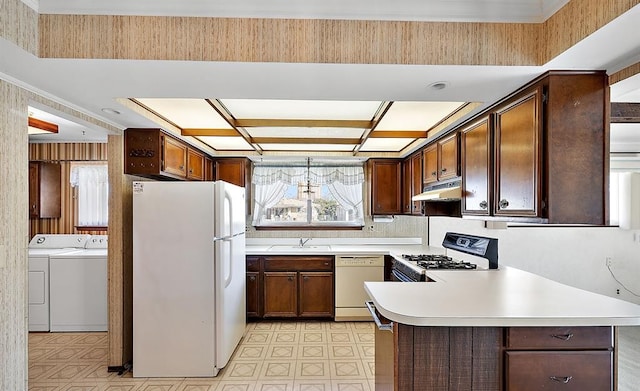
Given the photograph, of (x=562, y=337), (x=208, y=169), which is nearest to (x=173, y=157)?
(x=208, y=169)

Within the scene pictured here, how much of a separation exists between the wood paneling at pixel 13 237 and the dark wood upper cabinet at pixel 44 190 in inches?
133

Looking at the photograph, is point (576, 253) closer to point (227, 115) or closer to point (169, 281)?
point (227, 115)

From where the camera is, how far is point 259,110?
271 cm

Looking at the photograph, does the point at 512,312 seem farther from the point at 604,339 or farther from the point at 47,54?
the point at 47,54

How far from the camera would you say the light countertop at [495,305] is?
5.49 feet

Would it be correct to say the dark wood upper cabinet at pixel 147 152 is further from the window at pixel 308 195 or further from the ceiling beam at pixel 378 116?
Result: the window at pixel 308 195

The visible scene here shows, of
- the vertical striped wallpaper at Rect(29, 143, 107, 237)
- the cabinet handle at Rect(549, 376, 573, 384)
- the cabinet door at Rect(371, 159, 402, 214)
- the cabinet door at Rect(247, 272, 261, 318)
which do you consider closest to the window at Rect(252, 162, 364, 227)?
the cabinet door at Rect(371, 159, 402, 214)

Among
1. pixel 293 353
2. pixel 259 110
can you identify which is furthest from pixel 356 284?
pixel 259 110

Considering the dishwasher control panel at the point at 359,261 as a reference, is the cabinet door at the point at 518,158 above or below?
above

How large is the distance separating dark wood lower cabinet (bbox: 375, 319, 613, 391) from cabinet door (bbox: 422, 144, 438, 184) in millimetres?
1811

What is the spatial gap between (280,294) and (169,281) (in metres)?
1.65

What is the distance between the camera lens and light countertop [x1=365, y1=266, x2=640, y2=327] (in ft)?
5.49

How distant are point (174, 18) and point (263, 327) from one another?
3.48 meters

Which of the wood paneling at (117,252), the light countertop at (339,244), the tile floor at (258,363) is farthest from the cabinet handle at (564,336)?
the wood paneling at (117,252)
